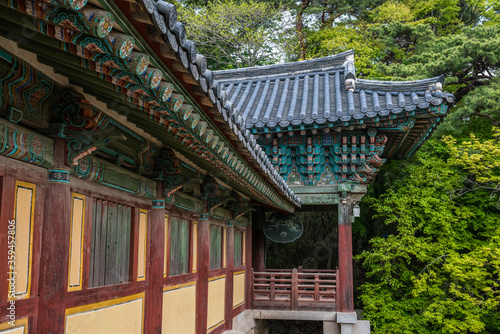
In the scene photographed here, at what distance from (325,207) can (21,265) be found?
11220 millimetres

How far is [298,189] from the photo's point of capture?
38.8 feet

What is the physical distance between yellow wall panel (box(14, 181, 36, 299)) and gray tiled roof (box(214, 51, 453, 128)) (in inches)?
323

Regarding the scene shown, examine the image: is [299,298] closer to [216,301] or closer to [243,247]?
[243,247]

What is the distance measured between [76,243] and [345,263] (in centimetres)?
858

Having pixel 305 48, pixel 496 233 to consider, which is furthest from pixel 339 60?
pixel 305 48

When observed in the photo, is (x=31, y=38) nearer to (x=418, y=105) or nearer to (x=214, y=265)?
(x=214, y=265)

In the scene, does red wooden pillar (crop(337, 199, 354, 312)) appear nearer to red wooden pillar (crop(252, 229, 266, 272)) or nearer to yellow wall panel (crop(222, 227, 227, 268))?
red wooden pillar (crop(252, 229, 266, 272))

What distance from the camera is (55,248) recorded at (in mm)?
3529

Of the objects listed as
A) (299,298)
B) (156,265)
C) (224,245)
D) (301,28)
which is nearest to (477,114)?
(299,298)

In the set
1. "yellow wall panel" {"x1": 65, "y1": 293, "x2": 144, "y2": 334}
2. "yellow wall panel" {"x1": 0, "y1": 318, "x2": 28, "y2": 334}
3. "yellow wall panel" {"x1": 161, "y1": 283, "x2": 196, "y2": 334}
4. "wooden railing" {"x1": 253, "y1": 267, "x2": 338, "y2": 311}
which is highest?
"yellow wall panel" {"x1": 0, "y1": 318, "x2": 28, "y2": 334}

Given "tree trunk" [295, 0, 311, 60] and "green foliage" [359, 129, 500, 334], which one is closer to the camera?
"green foliage" [359, 129, 500, 334]

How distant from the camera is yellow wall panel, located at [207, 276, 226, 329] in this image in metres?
8.21

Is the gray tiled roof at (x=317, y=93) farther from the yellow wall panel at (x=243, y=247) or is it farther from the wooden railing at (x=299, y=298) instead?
the wooden railing at (x=299, y=298)

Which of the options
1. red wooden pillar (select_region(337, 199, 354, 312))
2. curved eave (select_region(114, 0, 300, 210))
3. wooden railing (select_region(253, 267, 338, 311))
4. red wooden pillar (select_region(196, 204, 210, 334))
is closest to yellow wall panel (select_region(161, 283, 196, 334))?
red wooden pillar (select_region(196, 204, 210, 334))
